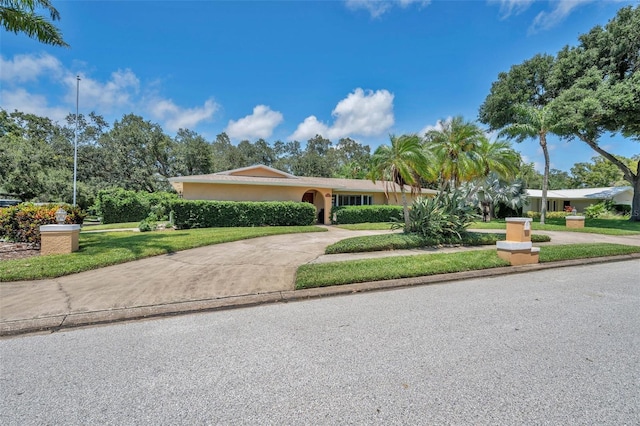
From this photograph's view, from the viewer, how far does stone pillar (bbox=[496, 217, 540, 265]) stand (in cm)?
729

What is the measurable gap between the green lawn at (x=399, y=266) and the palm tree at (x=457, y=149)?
3.86 metres

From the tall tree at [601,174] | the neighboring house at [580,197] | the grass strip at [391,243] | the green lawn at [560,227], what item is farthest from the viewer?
the tall tree at [601,174]

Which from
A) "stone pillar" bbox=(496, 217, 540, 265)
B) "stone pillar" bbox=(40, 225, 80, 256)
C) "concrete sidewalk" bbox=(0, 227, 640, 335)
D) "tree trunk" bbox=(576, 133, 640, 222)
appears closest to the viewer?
"concrete sidewalk" bbox=(0, 227, 640, 335)

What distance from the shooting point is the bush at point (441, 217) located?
9742mm

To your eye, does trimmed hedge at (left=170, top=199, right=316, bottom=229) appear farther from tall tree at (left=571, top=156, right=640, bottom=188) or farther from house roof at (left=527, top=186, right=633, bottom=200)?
tall tree at (left=571, top=156, right=640, bottom=188)

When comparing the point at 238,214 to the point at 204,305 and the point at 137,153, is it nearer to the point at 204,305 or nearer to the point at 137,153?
the point at 204,305

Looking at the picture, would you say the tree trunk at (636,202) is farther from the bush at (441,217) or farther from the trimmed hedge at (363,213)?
the bush at (441,217)

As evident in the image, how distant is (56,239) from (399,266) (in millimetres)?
8206

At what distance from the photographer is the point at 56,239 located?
722 centimetres

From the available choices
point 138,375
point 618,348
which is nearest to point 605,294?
point 618,348

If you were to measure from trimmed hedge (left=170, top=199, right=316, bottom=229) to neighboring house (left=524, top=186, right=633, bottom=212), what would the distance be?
22.9m

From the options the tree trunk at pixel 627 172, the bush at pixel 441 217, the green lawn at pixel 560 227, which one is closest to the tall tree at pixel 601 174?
the tree trunk at pixel 627 172

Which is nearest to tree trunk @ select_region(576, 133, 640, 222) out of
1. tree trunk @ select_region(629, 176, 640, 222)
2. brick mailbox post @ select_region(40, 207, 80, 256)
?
tree trunk @ select_region(629, 176, 640, 222)

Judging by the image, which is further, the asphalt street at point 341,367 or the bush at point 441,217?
the bush at point 441,217
